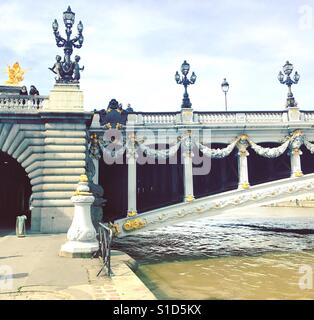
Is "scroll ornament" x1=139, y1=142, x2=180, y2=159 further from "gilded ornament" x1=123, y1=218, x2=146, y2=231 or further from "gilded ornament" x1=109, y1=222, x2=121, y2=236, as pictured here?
"gilded ornament" x1=109, y1=222, x2=121, y2=236

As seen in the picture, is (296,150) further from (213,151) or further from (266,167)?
(213,151)

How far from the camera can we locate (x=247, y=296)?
35.0 feet

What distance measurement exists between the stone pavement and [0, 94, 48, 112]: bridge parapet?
957 centimetres

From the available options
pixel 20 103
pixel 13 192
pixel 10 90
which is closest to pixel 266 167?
pixel 20 103

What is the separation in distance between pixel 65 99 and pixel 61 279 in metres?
13.3

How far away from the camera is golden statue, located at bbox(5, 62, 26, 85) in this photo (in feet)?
73.4

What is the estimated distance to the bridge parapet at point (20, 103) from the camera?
63.9ft

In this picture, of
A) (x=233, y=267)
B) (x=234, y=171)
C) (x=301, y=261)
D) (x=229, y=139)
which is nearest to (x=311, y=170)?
(x=234, y=171)

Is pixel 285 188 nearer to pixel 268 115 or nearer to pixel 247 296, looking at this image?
pixel 268 115

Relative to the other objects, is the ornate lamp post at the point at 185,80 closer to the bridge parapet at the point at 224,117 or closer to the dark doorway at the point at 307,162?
the bridge parapet at the point at 224,117

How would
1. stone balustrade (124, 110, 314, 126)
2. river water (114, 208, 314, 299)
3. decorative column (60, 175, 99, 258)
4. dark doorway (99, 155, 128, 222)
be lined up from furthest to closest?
dark doorway (99, 155, 128, 222) < stone balustrade (124, 110, 314, 126) < river water (114, 208, 314, 299) < decorative column (60, 175, 99, 258)

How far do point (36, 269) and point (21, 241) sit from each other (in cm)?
630

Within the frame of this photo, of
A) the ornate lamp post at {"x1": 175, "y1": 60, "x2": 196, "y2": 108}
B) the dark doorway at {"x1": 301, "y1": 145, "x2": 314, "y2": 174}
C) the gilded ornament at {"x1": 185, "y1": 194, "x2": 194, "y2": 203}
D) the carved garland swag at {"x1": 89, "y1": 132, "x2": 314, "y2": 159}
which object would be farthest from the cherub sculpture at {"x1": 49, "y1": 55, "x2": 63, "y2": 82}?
the dark doorway at {"x1": 301, "y1": 145, "x2": 314, "y2": 174}
